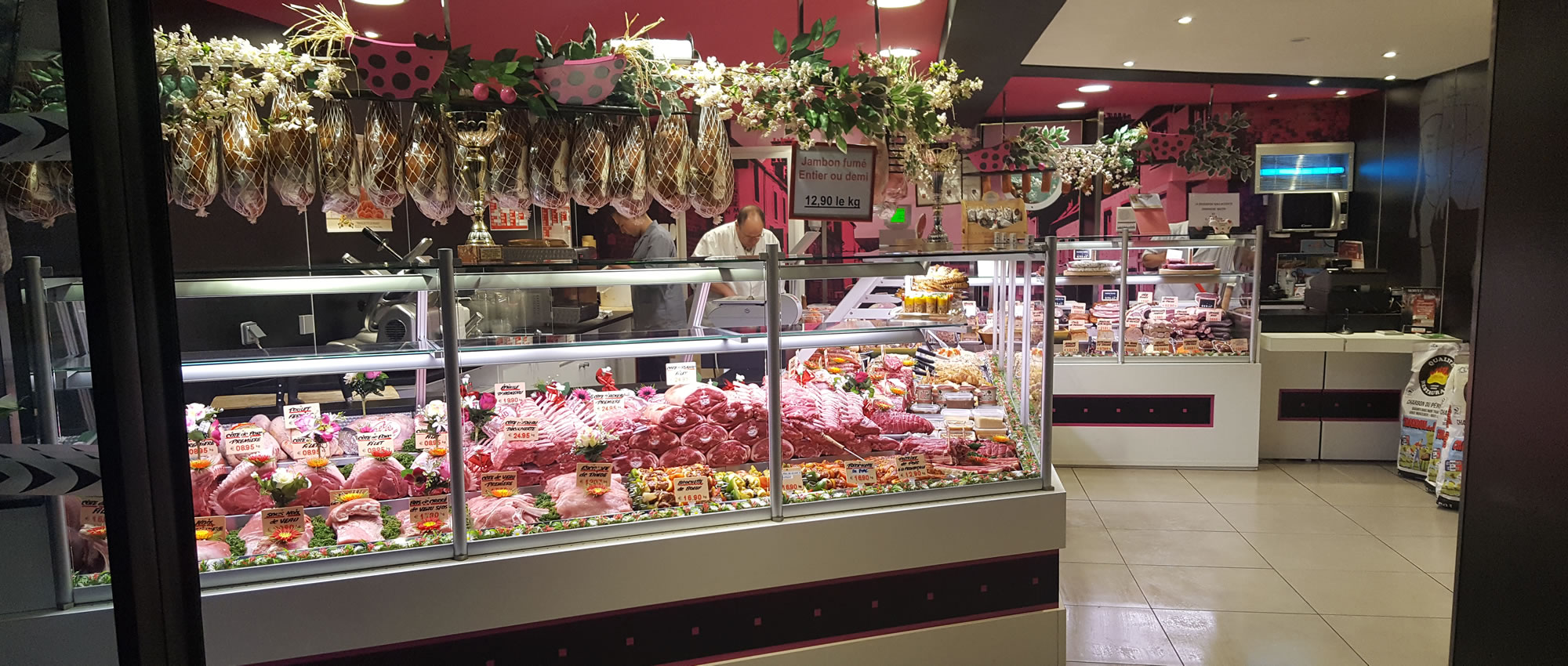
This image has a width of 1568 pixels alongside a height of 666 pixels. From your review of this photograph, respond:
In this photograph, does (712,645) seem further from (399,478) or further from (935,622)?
(399,478)

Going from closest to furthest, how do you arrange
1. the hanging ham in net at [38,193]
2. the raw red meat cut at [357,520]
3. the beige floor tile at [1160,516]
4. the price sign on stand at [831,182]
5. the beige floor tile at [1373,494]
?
the hanging ham in net at [38,193] → the raw red meat cut at [357,520] → the price sign on stand at [831,182] → the beige floor tile at [1160,516] → the beige floor tile at [1373,494]

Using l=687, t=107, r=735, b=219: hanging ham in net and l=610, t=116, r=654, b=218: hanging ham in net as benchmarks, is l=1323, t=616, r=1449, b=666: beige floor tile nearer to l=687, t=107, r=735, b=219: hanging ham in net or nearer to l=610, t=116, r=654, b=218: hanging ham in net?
l=687, t=107, r=735, b=219: hanging ham in net

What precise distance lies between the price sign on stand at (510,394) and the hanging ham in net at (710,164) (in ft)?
3.62

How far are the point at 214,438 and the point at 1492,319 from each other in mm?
3430

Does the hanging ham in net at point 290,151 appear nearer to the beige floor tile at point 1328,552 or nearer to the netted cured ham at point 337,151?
the netted cured ham at point 337,151

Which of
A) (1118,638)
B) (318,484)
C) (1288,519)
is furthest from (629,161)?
(1288,519)

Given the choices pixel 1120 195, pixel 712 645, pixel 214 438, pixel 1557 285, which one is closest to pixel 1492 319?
pixel 1557 285

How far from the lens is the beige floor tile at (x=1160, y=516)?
4.89 meters

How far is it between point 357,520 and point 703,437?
117 cm

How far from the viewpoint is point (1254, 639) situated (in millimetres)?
3496

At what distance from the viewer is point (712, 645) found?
2.65 metres

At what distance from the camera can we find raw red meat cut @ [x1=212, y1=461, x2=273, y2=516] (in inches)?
98.5

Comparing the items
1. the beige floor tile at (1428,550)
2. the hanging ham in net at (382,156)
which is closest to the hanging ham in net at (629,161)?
the hanging ham in net at (382,156)

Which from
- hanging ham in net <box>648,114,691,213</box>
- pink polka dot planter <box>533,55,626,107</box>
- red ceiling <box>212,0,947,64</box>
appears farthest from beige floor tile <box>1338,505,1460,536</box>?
pink polka dot planter <box>533,55,626,107</box>
